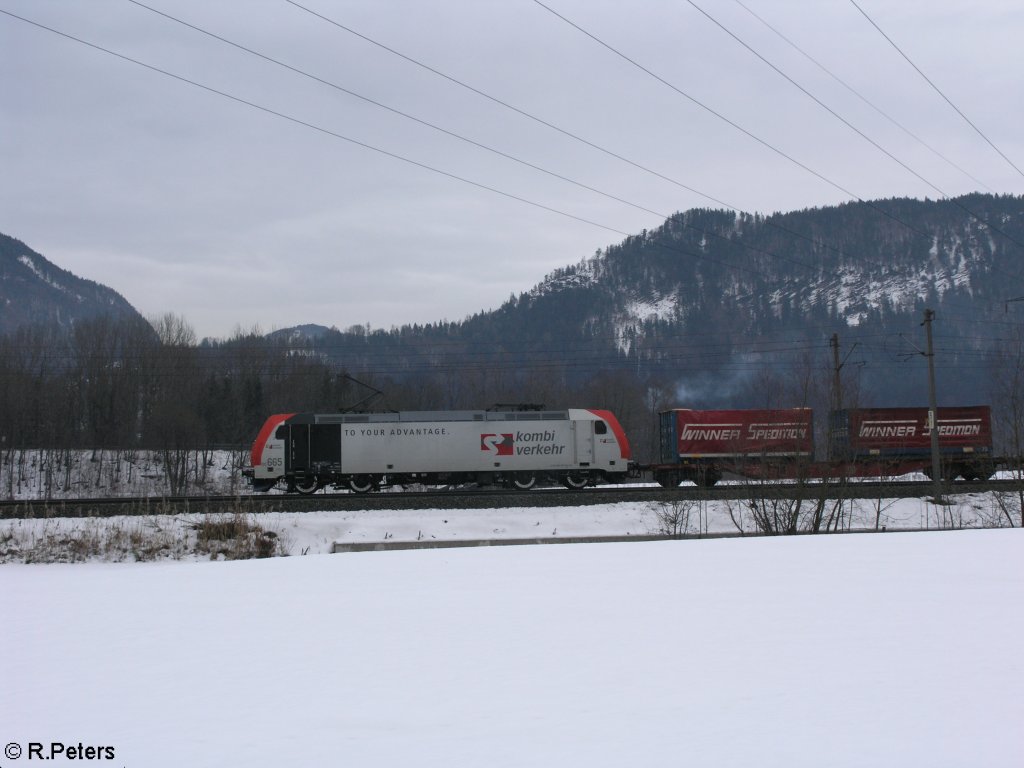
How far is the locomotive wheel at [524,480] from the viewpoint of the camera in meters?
35.2

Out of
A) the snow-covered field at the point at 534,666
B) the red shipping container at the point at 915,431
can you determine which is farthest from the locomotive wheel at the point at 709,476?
the snow-covered field at the point at 534,666

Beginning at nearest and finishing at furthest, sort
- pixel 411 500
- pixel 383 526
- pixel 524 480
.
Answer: pixel 383 526 < pixel 411 500 < pixel 524 480

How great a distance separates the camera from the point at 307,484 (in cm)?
3456

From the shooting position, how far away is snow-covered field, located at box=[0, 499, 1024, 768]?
5.80 metres

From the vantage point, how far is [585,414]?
35312 millimetres

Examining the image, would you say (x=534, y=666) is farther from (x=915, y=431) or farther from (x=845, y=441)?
(x=915, y=431)

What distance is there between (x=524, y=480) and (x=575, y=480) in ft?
7.06

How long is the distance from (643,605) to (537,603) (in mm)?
1365

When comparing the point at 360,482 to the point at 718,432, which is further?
the point at 718,432

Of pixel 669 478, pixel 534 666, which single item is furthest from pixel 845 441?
pixel 534 666

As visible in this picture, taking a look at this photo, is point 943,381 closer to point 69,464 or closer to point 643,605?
point 69,464

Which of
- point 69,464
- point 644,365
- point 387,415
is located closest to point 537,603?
point 387,415

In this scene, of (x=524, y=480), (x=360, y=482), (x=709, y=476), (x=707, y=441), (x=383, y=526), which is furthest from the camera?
(x=707, y=441)

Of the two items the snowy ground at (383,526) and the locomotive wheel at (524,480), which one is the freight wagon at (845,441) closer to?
the snowy ground at (383,526)
